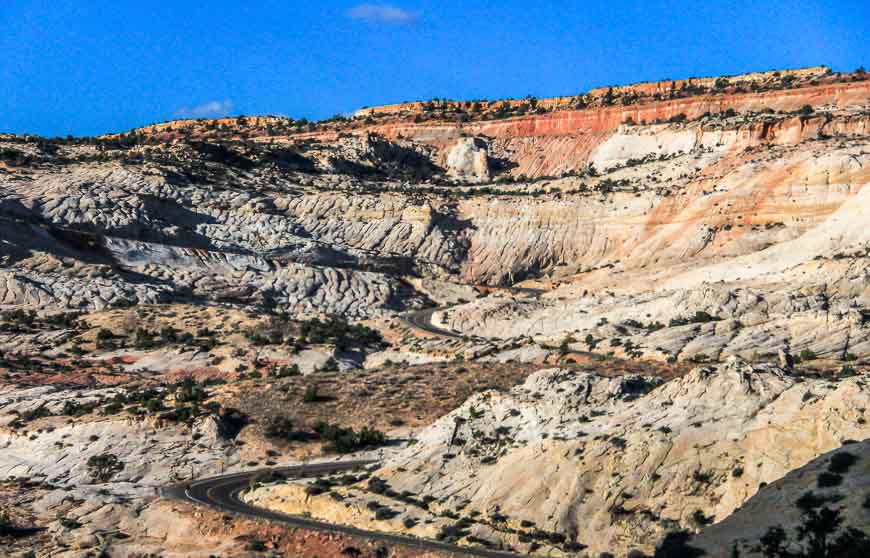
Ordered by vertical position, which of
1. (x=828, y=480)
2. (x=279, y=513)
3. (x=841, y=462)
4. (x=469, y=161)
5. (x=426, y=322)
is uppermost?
(x=469, y=161)

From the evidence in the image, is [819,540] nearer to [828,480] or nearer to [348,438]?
[828,480]

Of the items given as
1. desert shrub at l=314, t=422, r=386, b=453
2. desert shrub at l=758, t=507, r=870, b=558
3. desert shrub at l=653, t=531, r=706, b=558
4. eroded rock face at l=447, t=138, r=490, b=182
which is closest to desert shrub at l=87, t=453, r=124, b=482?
desert shrub at l=314, t=422, r=386, b=453

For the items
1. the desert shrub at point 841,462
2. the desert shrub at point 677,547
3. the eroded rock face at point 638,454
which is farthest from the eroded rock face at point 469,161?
the desert shrub at point 841,462

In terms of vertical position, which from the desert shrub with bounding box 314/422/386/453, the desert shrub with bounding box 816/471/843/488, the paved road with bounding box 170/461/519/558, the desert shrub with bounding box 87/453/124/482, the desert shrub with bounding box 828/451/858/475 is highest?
the desert shrub with bounding box 828/451/858/475

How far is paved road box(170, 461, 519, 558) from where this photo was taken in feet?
106

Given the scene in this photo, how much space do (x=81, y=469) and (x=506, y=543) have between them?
2130cm

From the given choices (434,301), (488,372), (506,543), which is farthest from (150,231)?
(506,543)

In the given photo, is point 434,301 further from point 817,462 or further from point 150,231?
point 817,462

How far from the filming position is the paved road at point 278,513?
106 ft

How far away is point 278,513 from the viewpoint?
37750mm

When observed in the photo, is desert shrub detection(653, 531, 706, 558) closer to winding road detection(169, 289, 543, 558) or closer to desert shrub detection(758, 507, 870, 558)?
desert shrub detection(758, 507, 870, 558)

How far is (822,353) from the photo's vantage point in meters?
56.5

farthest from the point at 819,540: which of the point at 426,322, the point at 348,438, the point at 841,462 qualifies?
the point at 426,322

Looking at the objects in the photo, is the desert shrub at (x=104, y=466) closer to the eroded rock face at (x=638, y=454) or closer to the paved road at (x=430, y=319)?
the eroded rock face at (x=638, y=454)
